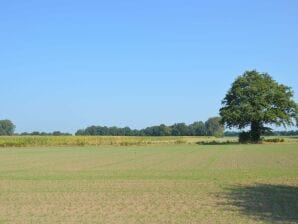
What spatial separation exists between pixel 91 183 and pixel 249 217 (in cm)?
999

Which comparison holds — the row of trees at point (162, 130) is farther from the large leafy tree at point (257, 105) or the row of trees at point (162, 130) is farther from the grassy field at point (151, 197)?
the grassy field at point (151, 197)

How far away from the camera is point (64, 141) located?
89.5 metres

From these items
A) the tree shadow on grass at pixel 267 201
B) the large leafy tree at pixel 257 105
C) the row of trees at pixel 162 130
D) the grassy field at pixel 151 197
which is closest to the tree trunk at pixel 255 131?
the large leafy tree at pixel 257 105

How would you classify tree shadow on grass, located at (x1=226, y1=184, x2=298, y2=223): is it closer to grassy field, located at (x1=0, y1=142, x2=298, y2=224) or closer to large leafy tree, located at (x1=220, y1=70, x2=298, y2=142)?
grassy field, located at (x1=0, y1=142, x2=298, y2=224)

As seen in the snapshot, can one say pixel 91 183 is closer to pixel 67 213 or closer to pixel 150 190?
pixel 150 190

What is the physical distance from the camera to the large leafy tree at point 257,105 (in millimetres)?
80688

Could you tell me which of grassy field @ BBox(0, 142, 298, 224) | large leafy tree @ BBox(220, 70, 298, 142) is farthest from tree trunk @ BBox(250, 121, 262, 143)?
grassy field @ BBox(0, 142, 298, 224)

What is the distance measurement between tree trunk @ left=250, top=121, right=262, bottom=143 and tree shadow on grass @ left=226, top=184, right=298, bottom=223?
61.9 meters

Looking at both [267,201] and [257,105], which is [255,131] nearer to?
[257,105]

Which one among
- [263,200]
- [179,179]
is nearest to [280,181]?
[179,179]

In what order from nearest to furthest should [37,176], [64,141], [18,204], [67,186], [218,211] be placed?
1. [218,211]
2. [18,204]
3. [67,186]
4. [37,176]
5. [64,141]

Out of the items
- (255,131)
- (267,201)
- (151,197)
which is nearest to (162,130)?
(255,131)

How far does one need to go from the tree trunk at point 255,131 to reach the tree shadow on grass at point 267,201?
6188 cm

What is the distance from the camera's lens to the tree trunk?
82.3m
